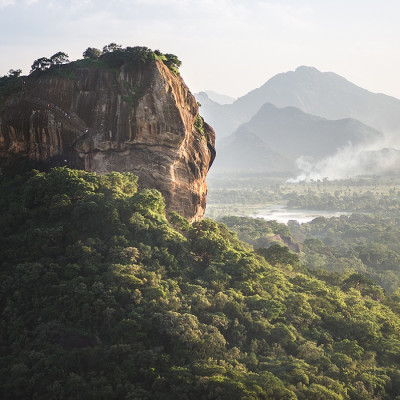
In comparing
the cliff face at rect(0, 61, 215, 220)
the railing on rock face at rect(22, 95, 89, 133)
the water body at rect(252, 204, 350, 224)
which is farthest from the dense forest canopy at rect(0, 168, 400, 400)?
the water body at rect(252, 204, 350, 224)

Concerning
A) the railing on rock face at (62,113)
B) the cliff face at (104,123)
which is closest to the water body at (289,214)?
the cliff face at (104,123)

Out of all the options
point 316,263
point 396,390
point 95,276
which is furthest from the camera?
point 316,263

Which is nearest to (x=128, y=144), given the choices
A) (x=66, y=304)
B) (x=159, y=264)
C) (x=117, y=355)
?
(x=159, y=264)

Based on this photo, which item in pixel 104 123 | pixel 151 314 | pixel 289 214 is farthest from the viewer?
pixel 289 214

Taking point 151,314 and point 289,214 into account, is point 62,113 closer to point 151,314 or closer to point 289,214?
point 151,314

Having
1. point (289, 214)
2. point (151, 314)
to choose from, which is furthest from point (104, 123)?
point (289, 214)

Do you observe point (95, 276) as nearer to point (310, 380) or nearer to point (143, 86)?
point (310, 380)

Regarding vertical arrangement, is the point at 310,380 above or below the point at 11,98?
below
